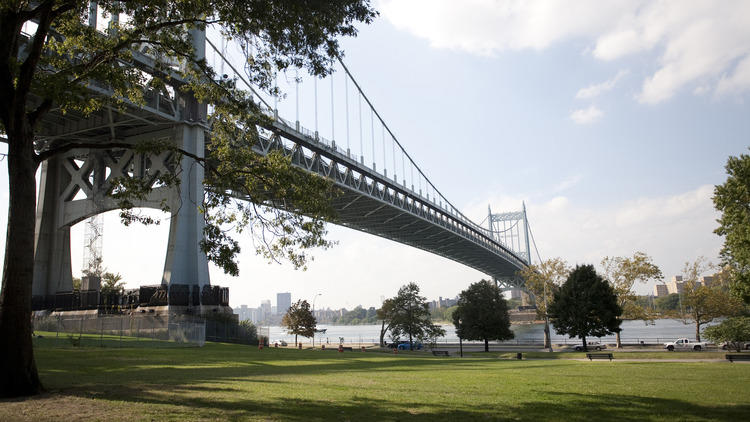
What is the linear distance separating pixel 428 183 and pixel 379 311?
46.0m

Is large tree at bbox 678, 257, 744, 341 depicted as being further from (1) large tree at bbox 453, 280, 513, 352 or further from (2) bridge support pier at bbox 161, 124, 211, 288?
(2) bridge support pier at bbox 161, 124, 211, 288

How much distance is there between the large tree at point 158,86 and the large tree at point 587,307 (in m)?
31.4

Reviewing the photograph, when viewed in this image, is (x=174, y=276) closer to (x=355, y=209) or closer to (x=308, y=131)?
(x=308, y=131)

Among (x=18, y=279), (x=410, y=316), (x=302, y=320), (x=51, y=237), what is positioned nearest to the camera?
(x=18, y=279)

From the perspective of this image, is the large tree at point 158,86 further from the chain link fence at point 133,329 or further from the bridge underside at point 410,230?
the bridge underside at point 410,230

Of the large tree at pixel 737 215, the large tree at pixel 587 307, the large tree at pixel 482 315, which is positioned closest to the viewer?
the large tree at pixel 737 215

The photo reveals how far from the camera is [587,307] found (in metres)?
38.3

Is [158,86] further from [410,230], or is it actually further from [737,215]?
[410,230]

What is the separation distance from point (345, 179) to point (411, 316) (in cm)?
1479

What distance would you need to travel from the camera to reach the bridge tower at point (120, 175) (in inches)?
1224

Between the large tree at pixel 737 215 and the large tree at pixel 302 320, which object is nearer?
the large tree at pixel 737 215

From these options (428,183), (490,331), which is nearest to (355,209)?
(490,331)

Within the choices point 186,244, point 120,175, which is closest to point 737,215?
point 186,244

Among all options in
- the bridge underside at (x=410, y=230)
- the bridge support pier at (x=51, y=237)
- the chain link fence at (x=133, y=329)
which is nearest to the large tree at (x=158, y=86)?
the chain link fence at (x=133, y=329)
